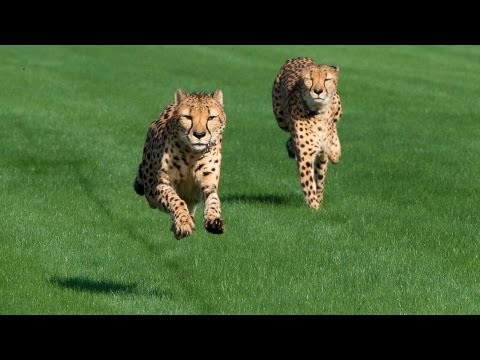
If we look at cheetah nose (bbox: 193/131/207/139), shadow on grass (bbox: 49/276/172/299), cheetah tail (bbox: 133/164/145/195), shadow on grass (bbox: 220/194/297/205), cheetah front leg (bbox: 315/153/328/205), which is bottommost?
shadow on grass (bbox: 49/276/172/299)

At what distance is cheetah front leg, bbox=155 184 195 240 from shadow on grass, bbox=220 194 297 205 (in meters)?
4.75

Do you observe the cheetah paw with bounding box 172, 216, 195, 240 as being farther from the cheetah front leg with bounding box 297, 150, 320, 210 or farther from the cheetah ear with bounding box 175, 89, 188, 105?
the cheetah front leg with bounding box 297, 150, 320, 210

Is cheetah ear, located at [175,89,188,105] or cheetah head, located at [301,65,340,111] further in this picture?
cheetah head, located at [301,65,340,111]

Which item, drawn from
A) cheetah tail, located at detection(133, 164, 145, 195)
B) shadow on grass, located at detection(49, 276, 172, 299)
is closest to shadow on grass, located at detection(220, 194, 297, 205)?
cheetah tail, located at detection(133, 164, 145, 195)

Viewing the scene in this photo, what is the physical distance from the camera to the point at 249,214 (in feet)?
44.5

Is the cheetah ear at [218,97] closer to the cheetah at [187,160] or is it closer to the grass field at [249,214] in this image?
the cheetah at [187,160]

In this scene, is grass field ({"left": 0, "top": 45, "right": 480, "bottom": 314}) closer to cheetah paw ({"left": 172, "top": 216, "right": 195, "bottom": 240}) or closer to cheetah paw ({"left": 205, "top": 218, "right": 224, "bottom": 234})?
cheetah paw ({"left": 172, "top": 216, "right": 195, "bottom": 240})

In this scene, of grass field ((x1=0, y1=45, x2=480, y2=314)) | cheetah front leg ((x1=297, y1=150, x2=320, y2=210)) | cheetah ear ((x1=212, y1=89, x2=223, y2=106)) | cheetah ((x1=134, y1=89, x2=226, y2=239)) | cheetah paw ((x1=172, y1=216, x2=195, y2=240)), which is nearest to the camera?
cheetah paw ((x1=172, y1=216, x2=195, y2=240))

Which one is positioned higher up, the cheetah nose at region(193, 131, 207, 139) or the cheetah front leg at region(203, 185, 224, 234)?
the cheetah nose at region(193, 131, 207, 139)

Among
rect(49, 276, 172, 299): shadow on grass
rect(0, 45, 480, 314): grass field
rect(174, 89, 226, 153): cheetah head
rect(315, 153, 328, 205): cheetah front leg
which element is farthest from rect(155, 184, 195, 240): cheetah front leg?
rect(315, 153, 328, 205): cheetah front leg

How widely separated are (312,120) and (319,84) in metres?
0.54

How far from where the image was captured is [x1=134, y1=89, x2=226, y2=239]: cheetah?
29.9ft

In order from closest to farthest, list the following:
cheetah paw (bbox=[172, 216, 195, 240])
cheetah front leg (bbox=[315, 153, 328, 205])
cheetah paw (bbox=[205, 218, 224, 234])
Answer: cheetah paw (bbox=[205, 218, 224, 234]) < cheetah paw (bbox=[172, 216, 195, 240]) < cheetah front leg (bbox=[315, 153, 328, 205])

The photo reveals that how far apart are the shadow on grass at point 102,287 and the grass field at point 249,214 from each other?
0.02m
